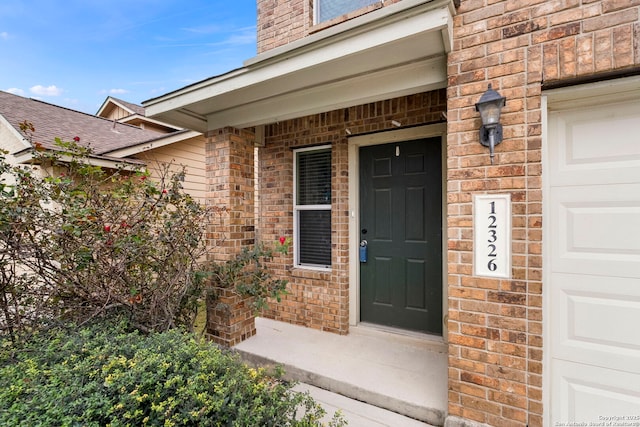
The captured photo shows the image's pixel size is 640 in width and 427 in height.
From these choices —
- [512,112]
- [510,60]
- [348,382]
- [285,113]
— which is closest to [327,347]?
[348,382]

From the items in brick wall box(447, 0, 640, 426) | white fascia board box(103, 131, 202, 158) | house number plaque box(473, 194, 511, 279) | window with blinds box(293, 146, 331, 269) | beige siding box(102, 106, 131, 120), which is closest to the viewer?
brick wall box(447, 0, 640, 426)

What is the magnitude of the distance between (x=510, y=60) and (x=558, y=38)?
0.26m

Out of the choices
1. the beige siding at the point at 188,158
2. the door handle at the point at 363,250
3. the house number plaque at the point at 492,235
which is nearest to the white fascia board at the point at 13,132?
the beige siding at the point at 188,158

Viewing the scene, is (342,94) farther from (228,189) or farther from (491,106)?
(228,189)

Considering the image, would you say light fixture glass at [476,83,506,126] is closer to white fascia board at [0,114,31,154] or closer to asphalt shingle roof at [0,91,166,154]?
asphalt shingle roof at [0,91,166,154]

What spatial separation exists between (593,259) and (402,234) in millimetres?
1721

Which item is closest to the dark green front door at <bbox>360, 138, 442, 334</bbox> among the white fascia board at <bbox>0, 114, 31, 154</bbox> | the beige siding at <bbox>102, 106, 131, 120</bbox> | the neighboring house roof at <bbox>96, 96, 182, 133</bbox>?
the white fascia board at <bbox>0, 114, 31, 154</bbox>

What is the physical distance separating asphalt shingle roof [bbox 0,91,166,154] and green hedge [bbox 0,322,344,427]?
4959mm

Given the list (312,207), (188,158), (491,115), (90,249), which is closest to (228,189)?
(312,207)

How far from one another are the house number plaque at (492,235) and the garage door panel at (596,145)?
0.45 meters

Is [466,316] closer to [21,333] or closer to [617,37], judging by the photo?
[617,37]

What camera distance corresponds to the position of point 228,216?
335cm

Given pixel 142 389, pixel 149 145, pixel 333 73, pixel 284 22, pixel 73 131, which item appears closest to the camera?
pixel 142 389

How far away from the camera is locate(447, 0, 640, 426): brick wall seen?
5.84 feet
